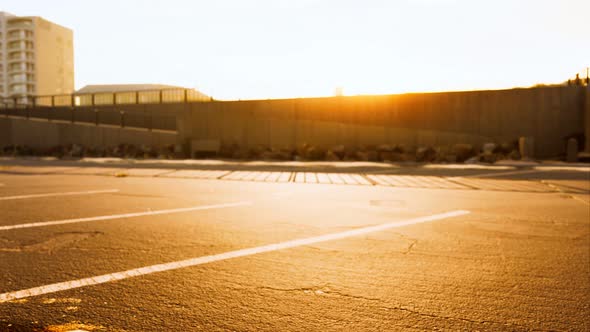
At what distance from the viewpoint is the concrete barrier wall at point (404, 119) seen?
18266mm

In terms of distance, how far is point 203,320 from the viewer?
221 cm

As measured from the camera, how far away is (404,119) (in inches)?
→ 799

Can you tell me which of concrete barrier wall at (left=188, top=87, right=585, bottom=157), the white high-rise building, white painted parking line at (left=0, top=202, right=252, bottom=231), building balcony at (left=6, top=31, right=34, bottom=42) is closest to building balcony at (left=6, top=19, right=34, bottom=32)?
the white high-rise building

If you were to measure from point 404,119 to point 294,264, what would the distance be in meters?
18.3

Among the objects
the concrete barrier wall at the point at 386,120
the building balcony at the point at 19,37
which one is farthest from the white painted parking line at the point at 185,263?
the building balcony at the point at 19,37

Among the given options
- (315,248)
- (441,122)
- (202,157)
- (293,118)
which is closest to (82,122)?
(202,157)

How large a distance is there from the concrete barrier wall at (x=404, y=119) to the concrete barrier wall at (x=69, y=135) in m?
3.33

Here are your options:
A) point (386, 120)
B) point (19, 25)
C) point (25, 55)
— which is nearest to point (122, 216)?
point (386, 120)

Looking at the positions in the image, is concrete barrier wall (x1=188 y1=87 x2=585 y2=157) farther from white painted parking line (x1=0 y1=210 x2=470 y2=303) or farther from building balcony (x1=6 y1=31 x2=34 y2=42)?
building balcony (x1=6 y1=31 x2=34 y2=42)

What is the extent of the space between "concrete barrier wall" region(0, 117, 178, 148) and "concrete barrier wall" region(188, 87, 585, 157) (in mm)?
3326

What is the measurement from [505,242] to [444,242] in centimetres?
60

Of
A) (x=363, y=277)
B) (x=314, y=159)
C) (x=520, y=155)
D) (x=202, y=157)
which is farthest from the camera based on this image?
(x=202, y=157)

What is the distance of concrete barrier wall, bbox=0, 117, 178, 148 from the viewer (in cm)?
2356

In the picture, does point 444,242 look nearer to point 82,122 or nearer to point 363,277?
point 363,277
